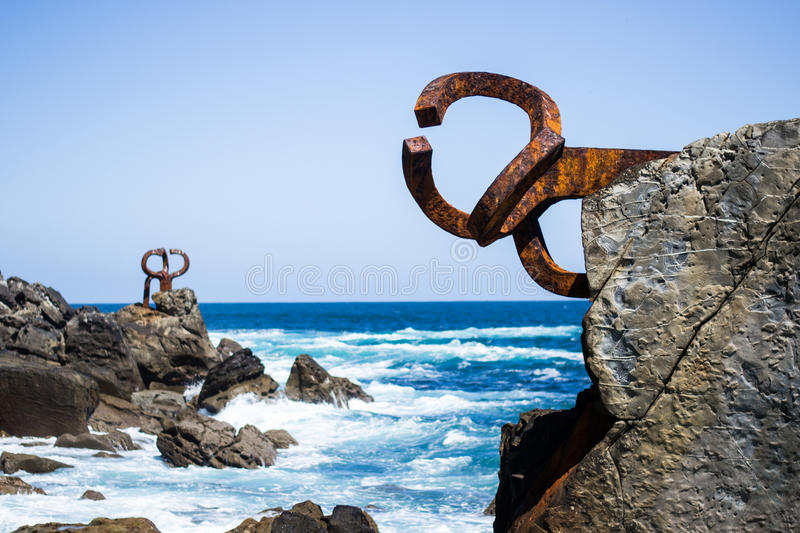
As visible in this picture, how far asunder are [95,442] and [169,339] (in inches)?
235

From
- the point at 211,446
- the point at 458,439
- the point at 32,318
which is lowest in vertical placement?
the point at 458,439

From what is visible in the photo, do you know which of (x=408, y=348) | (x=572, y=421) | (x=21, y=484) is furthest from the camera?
(x=408, y=348)

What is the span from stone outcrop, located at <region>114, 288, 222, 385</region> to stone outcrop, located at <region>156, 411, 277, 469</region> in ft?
16.4

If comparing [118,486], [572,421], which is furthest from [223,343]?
[572,421]

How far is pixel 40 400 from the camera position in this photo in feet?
25.2

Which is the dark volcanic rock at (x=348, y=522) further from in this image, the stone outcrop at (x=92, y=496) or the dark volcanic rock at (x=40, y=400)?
the dark volcanic rock at (x=40, y=400)

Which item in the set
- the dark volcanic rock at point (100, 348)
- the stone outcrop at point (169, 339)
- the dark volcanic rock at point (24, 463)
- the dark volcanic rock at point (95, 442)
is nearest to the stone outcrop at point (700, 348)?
the dark volcanic rock at point (24, 463)

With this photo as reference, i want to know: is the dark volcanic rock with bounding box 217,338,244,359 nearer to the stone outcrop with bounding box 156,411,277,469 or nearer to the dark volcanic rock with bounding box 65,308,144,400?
the dark volcanic rock with bounding box 65,308,144,400

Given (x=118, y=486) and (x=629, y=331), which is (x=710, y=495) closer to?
(x=629, y=331)

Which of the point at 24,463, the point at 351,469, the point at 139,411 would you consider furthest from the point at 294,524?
the point at 139,411

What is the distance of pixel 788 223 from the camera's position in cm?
227

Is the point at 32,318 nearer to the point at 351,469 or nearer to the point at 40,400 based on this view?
the point at 40,400

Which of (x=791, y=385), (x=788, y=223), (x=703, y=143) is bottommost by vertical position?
(x=791, y=385)

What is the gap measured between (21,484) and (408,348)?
24.4m
